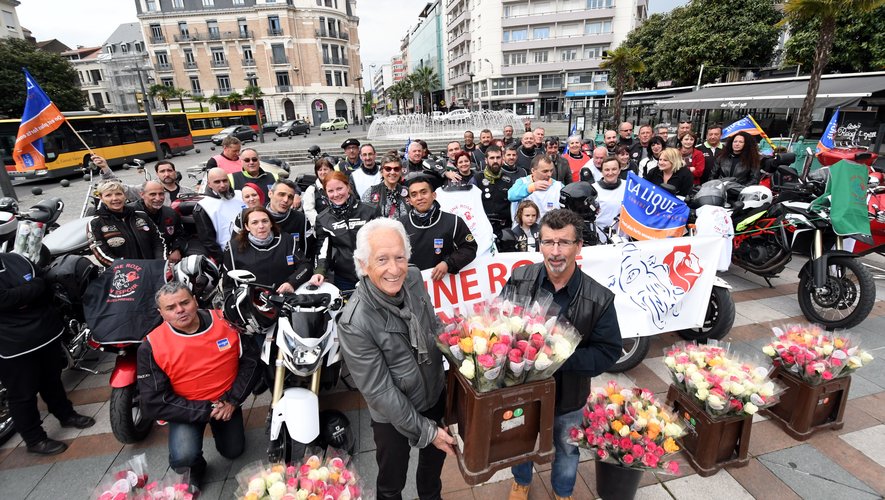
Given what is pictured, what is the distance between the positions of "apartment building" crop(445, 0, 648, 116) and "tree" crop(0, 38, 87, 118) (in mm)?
46477

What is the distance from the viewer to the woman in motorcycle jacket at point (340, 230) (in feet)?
12.1

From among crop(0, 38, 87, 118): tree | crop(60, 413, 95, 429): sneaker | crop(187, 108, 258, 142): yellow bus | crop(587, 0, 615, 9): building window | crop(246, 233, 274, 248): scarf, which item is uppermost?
crop(587, 0, 615, 9): building window

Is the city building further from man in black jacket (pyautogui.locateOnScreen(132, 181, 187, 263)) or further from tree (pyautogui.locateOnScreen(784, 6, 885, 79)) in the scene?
tree (pyautogui.locateOnScreen(784, 6, 885, 79))

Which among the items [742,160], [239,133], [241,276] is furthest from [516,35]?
[241,276]

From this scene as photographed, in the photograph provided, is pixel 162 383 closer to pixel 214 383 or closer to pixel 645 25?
pixel 214 383

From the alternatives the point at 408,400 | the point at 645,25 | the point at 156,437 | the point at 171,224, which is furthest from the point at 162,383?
the point at 645,25

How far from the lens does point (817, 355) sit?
2.80 m

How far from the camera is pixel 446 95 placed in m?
83.0

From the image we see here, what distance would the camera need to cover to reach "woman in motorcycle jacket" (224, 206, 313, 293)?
132 inches

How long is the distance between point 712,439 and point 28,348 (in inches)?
191

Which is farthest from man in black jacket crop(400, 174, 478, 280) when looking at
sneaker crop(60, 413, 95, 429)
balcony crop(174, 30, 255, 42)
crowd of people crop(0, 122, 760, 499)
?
balcony crop(174, 30, 255, 42)


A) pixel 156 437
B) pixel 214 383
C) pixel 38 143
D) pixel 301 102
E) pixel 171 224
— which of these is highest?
pixel 301 102

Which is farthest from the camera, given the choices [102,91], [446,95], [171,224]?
[446,95]

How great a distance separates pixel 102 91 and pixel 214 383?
3303 inches
